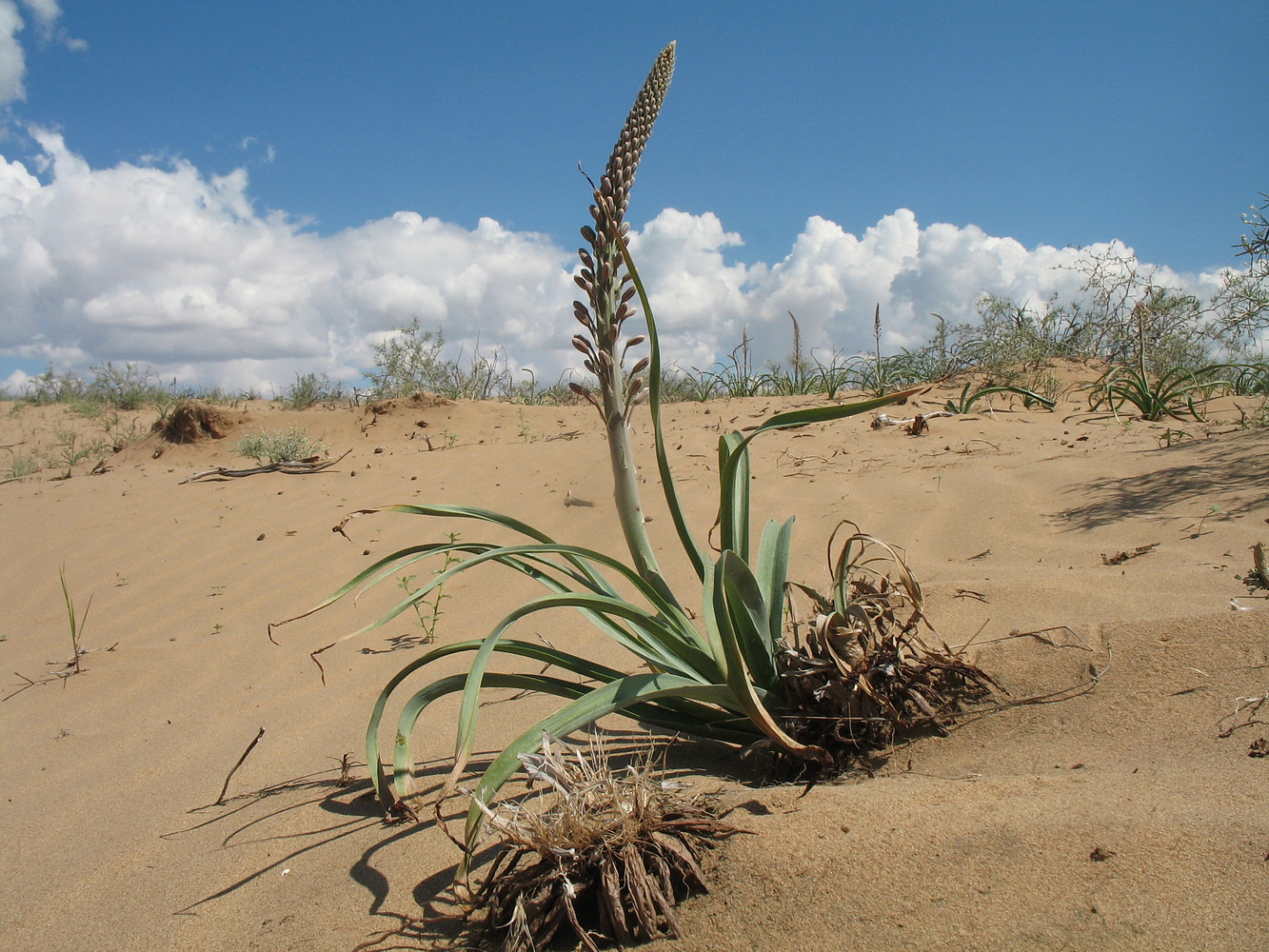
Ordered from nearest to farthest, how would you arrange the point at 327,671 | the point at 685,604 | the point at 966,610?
the point at 966,610
the point at 327,671
the point at 685,604

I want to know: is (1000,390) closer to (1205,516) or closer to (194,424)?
(1205,516)

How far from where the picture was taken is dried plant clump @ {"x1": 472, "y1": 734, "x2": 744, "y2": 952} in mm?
1324

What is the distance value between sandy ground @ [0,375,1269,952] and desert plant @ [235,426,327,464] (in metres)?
1.55

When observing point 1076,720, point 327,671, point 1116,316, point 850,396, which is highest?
point 1116,316

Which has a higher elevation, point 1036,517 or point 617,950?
point 1036,517

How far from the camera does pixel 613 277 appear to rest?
210 cm

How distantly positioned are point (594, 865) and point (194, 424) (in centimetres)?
947

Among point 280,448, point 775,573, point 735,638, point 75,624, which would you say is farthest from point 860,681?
point 280,448

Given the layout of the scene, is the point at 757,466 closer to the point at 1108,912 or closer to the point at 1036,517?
the point at 1036,517

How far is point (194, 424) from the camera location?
30.5ft

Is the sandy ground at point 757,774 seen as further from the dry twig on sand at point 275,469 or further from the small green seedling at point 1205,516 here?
the dry twig on sand at point 275,469

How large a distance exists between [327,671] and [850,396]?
6297 mm

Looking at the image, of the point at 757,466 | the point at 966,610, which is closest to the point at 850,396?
the point at 757,466

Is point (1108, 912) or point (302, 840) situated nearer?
point (1108, 912)
